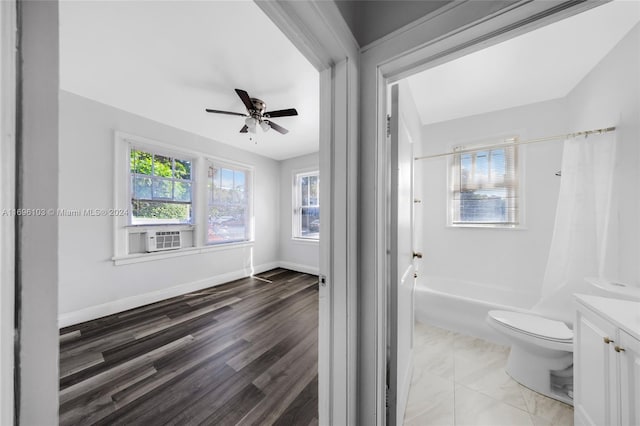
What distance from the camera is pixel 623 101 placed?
1596 millimetres

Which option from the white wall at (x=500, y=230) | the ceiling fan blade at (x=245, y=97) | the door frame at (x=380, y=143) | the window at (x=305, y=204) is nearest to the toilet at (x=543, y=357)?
the white wall at (x=500, y=230)

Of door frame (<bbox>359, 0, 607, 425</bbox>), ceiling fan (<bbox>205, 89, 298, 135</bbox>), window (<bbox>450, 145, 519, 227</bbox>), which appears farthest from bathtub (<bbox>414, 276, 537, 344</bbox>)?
ceiling fan (<bbox>205, 89, 298, 135</bbox>)

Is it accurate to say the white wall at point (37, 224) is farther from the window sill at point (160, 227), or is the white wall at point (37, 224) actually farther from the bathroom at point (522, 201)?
the window sill at point (160, 227)

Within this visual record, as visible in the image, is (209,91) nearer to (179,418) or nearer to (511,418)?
(179,418)

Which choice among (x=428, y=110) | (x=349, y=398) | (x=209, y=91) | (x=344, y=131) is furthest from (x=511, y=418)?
(x=209, y=91)

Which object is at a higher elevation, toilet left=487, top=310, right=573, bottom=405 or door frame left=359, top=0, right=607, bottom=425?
door frame left=359, top=0, right=607, bottom=425

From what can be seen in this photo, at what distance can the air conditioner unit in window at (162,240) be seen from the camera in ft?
9.62

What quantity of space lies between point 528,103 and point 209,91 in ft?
11.1

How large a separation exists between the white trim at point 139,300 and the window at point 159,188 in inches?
36.3

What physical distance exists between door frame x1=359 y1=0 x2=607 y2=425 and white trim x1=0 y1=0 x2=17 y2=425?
0.96m

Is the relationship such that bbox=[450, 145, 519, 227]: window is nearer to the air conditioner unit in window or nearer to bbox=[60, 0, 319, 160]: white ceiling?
bbox=[60, 0, 319, 160]: white ceiling

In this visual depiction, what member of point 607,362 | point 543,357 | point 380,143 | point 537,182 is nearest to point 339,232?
point 380,143

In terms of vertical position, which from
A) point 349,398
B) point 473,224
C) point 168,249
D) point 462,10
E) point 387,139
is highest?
point 462,10

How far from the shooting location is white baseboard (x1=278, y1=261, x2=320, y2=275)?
434 centimetres
